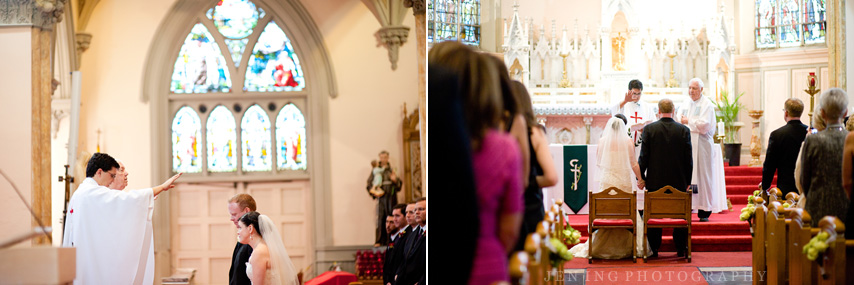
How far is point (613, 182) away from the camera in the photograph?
16.3ft

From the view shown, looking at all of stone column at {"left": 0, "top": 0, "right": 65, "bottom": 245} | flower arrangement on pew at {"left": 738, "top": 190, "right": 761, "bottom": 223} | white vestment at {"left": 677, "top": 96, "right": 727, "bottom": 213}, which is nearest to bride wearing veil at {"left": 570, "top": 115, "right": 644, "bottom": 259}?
white vestment at {"left": 677, "top": 96, "right": 727, "bottom": 213}

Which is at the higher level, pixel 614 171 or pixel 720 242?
pixel 614 171

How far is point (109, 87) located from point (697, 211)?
27.2 feet

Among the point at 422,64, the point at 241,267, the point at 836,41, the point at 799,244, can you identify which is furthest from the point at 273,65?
the point at 799,244

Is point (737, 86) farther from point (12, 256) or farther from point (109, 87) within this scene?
point (109, 87)

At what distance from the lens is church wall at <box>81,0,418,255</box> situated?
10.9m

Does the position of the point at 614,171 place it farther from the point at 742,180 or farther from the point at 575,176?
the point at 742,180

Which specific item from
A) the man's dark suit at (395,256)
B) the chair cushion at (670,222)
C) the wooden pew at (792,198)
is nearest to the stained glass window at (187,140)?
the man's dark suit at (395,256)

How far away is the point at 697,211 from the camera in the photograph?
17.8 ft

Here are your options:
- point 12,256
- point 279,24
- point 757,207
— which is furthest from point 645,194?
point 279,24

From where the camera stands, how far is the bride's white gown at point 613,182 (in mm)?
Answer: 4859

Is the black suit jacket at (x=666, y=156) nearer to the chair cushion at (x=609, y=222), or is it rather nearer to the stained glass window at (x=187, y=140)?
the chair cushion at (x=609, y=222)

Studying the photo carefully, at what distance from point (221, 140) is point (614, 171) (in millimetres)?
7522

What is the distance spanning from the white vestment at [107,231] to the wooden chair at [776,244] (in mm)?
4154
